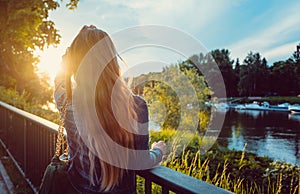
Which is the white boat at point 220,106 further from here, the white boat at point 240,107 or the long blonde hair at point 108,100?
the white boat at point 240,107

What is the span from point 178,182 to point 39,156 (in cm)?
240

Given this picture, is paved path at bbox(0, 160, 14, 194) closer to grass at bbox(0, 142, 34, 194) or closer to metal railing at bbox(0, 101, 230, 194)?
grass at bbox(0, 142, 34, 194)

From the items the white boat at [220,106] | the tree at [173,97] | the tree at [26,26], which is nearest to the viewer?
the tree at [26,26]

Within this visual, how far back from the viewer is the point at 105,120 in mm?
1216

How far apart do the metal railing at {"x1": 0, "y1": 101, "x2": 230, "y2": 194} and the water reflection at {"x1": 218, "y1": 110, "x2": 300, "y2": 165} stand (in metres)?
14.3

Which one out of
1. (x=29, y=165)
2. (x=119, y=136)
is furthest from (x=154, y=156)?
(x=29, y=165)

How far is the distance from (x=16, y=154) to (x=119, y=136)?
3722mm

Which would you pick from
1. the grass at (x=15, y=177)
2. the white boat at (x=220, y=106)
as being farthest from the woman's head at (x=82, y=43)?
the white boat at (x=220, y=106)

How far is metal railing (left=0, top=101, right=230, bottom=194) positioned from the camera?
1.07m

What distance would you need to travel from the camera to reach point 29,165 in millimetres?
3469

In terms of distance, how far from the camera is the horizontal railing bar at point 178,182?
0.99m

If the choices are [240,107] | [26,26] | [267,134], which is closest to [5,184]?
[26,26]

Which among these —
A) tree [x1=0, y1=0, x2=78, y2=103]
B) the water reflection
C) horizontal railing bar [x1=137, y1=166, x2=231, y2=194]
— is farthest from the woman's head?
the water reflection

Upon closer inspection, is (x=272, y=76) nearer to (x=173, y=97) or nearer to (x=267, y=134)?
(x=267, y=134)
